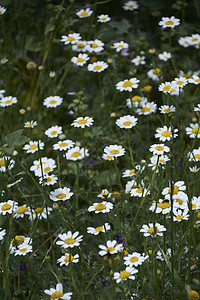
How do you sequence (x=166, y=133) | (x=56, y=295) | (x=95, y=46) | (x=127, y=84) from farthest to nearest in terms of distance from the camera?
(x=95, y=46) → (x=127, y=84) → (x=166, y=133) → (x=56, y=295)

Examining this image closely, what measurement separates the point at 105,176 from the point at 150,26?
1729mm

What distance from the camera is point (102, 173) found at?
205 cm

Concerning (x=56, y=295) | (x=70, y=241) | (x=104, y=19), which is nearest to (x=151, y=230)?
(x=70, y=241)

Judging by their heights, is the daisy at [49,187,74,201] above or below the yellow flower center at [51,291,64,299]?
below

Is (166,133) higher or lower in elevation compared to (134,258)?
higher

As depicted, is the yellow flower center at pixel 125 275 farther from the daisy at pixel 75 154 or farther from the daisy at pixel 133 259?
the daisy at pixel 75 154

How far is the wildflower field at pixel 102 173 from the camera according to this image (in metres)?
1.32

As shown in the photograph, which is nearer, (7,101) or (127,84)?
(127,84)

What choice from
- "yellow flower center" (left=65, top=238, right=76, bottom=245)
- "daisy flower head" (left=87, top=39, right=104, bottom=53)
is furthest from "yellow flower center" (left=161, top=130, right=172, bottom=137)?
"daisy flower head" (left=87, top=39, right=104, bottom=53)

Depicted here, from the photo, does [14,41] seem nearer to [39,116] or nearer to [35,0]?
[35,0]

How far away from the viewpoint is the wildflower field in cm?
132

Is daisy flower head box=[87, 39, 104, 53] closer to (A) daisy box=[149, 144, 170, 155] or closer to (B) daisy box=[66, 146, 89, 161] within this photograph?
(B) daisy box=[66, 146, 89, 161]

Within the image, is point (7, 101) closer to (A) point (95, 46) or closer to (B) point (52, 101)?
(B) point (52, 101)

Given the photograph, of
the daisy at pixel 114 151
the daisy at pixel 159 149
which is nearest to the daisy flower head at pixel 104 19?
the daisy at pixel 114 151
